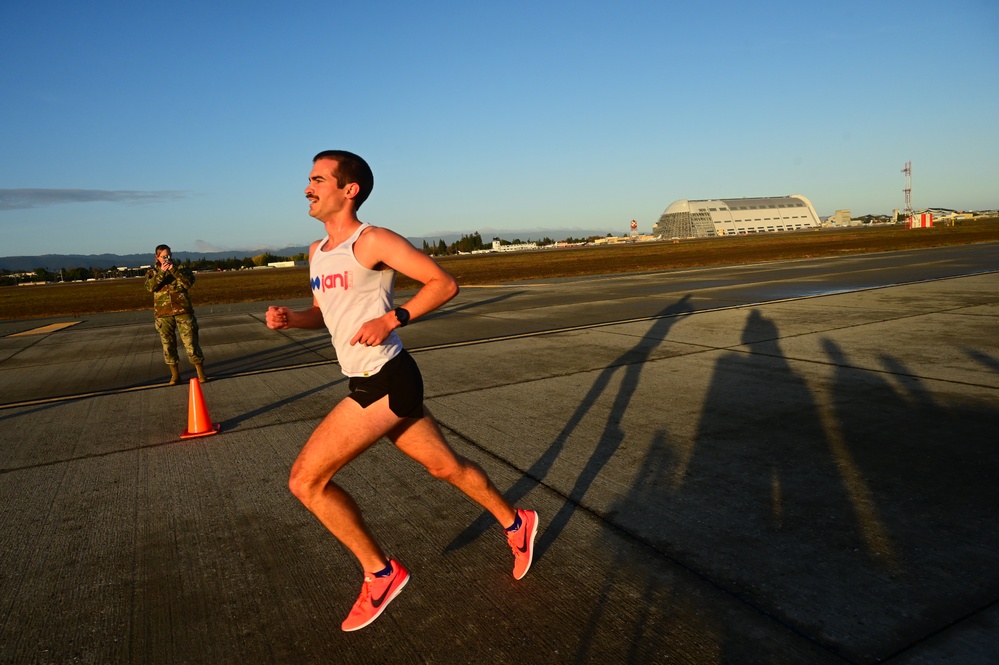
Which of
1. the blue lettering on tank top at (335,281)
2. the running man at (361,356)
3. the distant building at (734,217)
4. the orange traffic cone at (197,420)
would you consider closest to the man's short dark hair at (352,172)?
the running man at (361,356)

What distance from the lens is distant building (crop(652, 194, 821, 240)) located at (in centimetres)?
18275

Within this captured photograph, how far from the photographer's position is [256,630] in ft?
9.23

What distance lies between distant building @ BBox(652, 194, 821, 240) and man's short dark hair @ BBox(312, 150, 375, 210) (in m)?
185

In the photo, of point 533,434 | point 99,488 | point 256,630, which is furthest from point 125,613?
point 533,434

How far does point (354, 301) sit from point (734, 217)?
19496cm

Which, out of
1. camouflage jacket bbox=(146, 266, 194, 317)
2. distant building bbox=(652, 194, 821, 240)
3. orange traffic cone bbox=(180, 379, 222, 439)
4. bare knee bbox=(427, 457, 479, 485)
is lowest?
orange traffic cone bbox=(180, 379, 222, 439)

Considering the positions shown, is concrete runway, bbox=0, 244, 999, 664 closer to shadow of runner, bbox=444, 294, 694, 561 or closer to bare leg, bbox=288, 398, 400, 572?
shadow of runner, bbox=444, 294, 694, 561

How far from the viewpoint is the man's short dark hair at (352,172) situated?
287cm

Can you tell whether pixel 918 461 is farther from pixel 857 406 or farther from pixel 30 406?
pixel 30 406

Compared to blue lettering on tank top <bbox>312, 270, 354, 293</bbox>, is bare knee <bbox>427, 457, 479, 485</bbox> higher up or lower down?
lower down

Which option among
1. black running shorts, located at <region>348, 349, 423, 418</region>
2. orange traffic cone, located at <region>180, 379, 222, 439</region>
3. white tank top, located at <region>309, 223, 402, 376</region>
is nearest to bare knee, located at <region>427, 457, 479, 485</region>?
black running shorts, located at <region>348, 349, 423, 418</region>

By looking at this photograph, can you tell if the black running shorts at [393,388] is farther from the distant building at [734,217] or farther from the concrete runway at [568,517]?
the distant building at [734,217]

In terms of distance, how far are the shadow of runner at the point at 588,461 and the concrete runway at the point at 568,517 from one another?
0.08 ft

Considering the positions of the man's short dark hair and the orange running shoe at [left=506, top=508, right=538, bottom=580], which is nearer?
the man's short dark hair
